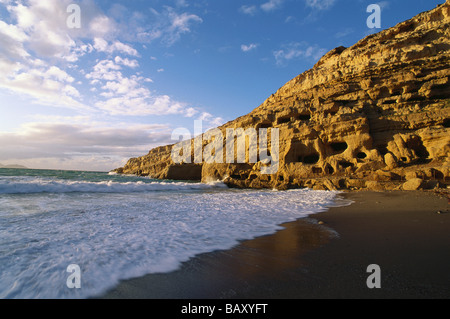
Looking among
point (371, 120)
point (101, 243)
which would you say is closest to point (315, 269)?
point (101, 243)

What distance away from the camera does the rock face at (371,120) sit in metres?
14.8

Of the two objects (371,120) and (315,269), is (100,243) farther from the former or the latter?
(371,120)

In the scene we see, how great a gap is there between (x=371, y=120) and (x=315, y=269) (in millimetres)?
19228

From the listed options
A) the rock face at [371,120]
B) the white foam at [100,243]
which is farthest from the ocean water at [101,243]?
the rock face at [371,120]

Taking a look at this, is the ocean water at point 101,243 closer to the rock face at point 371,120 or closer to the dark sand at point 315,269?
the dark sand at point 315,269

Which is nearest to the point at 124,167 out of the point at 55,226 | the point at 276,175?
the point at 276,175

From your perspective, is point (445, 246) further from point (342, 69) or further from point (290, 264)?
point (342, 69)

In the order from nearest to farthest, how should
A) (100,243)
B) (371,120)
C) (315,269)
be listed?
(315,269) → (100,243) → (371,120)

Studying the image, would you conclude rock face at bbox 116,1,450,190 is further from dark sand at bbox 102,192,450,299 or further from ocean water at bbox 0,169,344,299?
ocean water at bbox 0,169,344,299

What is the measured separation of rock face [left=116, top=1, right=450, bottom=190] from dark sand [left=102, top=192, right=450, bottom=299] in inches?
437

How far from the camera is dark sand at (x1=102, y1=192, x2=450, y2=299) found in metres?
2.22

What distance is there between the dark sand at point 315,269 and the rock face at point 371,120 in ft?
36.4

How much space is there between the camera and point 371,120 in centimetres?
1780

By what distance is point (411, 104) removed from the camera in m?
17.3
